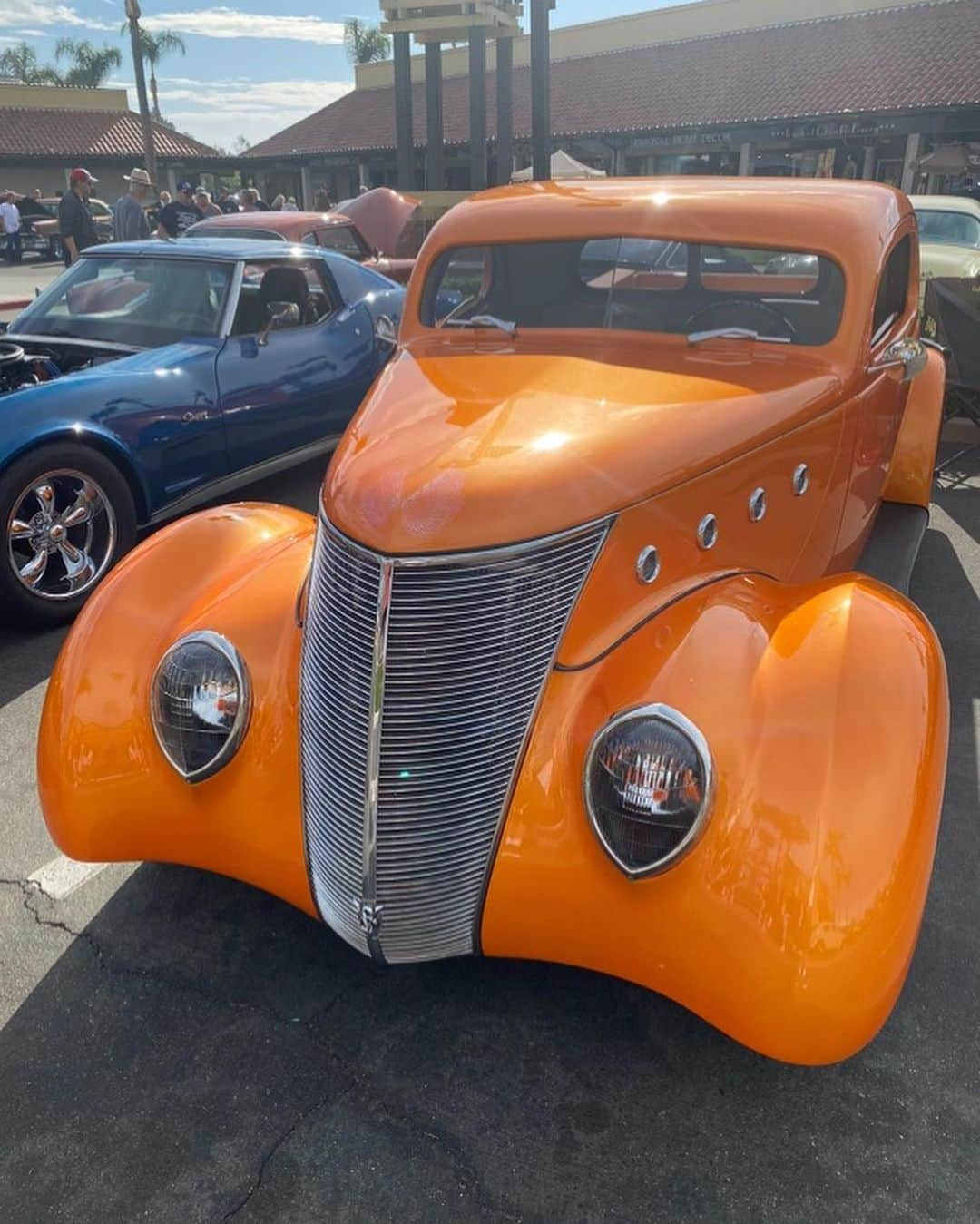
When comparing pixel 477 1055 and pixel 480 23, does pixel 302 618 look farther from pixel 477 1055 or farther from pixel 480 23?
pixel 480 23

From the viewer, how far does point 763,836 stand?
196 cm

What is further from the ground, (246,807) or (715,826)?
(715,826)

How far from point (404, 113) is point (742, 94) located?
9.67 metres

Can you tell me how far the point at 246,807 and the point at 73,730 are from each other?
0.56 m

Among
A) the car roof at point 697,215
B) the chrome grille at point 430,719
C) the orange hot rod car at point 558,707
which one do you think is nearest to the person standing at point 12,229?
the car roof at point 697,215

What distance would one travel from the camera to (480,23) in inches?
718

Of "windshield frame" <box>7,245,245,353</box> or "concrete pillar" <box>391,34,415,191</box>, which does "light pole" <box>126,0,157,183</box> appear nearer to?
"concrete pillar" <box>391,34,415,191</box>

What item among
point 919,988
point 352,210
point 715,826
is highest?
point 352,210

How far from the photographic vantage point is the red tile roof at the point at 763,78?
2233 cm

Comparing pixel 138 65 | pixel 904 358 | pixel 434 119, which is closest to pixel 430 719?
pixel 904 358

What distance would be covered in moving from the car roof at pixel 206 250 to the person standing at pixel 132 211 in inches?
178

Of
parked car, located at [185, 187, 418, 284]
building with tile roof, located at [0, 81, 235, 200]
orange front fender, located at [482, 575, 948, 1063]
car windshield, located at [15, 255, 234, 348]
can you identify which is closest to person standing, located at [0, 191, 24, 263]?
building with tile roof, located at [0, 81, 235, 200]

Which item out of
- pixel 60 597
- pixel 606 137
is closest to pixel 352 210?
pixel 60 597

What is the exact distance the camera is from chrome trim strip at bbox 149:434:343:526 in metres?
5.16
